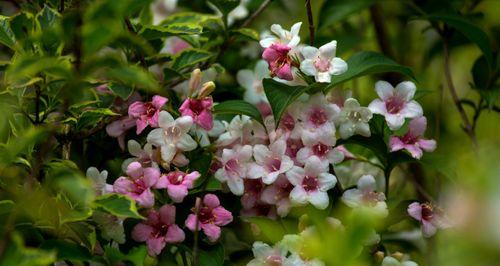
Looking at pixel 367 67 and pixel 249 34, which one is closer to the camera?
pixel 367 67

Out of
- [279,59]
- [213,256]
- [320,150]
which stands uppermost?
[279,59]

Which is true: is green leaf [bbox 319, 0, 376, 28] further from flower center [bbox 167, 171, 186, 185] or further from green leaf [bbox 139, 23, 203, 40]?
flower center [bbox 167, 171, 186, 185]

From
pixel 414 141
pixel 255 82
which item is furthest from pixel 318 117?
pixel 255 82

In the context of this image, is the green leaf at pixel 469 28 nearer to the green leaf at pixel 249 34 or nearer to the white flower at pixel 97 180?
the green leaf at pixel 249 34

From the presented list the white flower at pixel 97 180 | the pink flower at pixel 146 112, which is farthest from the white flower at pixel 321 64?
the white flower at pixel 97 180

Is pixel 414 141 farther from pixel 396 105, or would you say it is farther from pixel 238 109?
pixel 238 109

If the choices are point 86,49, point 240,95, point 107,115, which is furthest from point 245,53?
point 86,49
